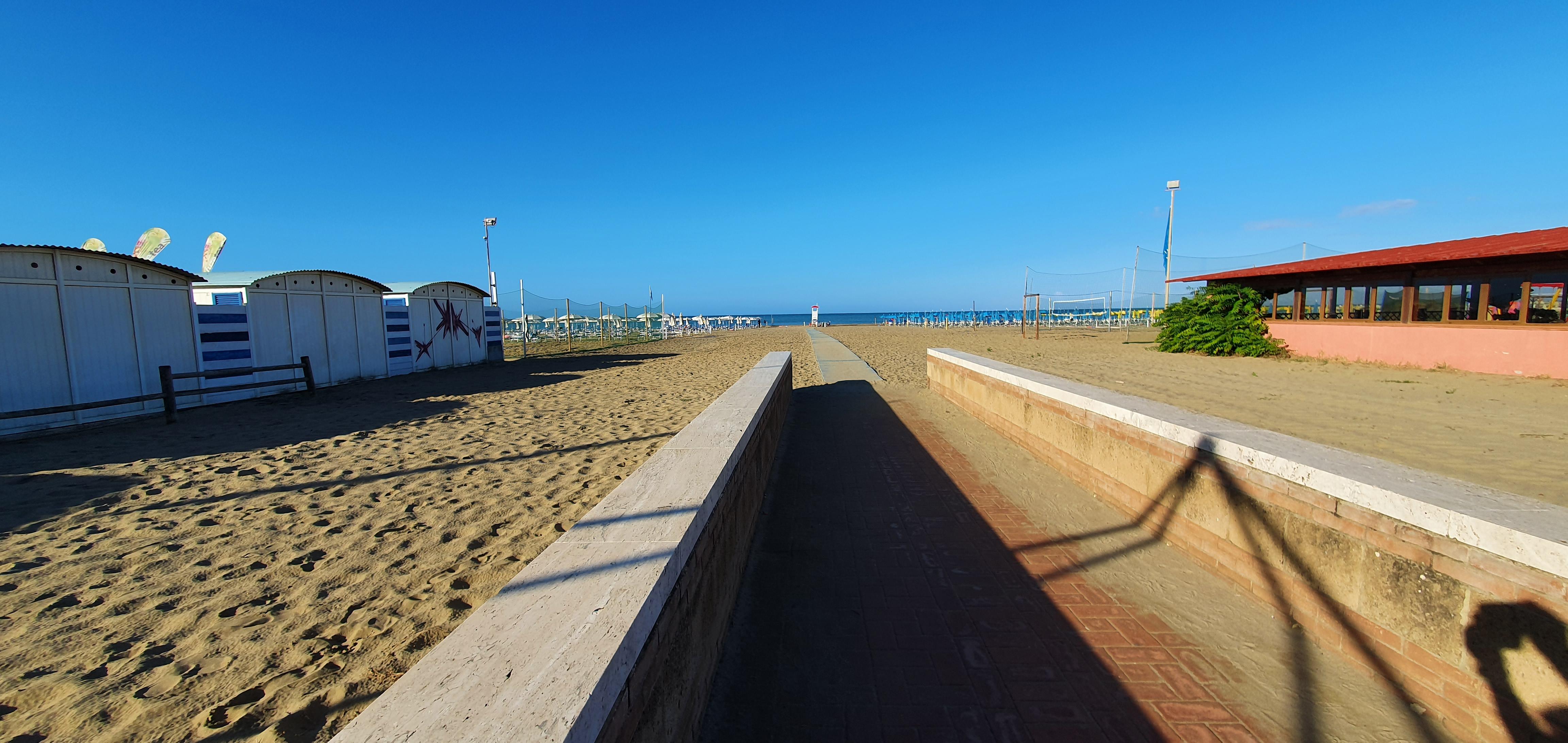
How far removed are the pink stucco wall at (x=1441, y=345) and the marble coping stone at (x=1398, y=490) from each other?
13156 mm

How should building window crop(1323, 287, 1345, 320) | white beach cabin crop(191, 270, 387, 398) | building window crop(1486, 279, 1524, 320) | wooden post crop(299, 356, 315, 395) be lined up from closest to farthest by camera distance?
white beach cabin crop(191, 270, 387, 398), wooden post crop(299, 356, 315, 395), building window crop(1486, 279, 1524, 320), building window crop(1323, 287, 1345, 320)

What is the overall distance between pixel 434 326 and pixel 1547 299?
85.4ft

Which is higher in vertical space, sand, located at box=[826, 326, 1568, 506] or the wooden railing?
the wooden railing

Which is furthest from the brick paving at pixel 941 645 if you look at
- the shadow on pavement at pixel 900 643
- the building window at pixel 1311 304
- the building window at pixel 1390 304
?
the building window at pixel 1311 304

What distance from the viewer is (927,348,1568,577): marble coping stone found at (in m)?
2.05

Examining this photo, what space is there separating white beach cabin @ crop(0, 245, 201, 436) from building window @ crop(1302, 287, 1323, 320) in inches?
1028

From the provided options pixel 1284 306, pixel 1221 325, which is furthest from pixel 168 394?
pixel 1284 306

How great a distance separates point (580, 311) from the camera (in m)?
47.1

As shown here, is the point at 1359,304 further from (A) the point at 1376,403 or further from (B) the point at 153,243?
(B) the point at 153,243

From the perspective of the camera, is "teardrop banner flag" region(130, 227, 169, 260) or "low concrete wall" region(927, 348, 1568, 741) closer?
"low concrete wall" region(927, 348, 1568, 741)

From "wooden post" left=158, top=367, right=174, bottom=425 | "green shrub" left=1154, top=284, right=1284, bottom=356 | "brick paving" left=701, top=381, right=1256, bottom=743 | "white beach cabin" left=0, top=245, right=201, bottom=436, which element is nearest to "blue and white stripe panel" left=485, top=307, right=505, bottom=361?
"white beach cabin" left=0, top=245, right=201, bottom=436

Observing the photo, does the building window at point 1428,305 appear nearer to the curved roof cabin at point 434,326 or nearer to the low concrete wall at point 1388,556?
the low concrete wall at point 1388,556

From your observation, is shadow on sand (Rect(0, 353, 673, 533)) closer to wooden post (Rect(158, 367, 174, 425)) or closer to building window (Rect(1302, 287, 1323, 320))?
wooden post (Rect(158, 367, 174, 425))

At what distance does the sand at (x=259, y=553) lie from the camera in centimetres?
230
